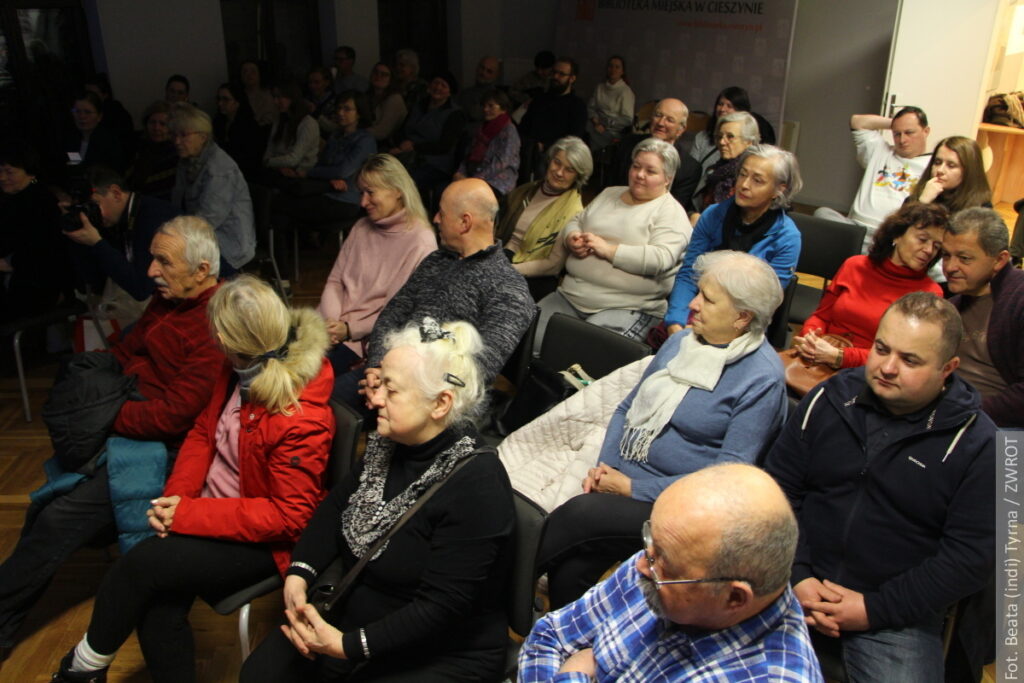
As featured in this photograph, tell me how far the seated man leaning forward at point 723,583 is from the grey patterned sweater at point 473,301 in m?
1.41

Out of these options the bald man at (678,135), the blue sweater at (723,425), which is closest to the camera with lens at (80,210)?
the blue sweater at (723,425)

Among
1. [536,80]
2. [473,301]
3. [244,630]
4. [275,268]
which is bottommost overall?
[244,630]

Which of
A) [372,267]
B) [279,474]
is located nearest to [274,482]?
[279,474]

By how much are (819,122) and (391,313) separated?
604 cm

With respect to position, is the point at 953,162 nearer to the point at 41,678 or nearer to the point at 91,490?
the point at 91,490

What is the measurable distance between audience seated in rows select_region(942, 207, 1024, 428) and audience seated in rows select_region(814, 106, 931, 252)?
5.68ft

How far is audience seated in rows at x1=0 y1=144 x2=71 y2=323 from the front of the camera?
3.76 m

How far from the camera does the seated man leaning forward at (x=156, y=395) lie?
7.84 ft

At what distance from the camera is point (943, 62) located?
598cm

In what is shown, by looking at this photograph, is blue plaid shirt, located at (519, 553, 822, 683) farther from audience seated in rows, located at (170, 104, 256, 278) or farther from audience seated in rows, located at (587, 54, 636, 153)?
audience seated in rows, located at (587, 54, 636, 153)

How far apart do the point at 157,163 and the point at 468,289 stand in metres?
3.41

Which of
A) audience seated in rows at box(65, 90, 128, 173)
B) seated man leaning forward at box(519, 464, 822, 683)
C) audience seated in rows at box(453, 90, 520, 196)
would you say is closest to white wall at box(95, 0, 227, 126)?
audience seated in rows at box(65, 90, 128, 173)

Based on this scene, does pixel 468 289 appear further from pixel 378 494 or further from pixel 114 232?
pixel 114 232

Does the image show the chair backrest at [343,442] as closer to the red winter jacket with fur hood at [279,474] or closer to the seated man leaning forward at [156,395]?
the red winter jacket with fur hood at [279,474]
